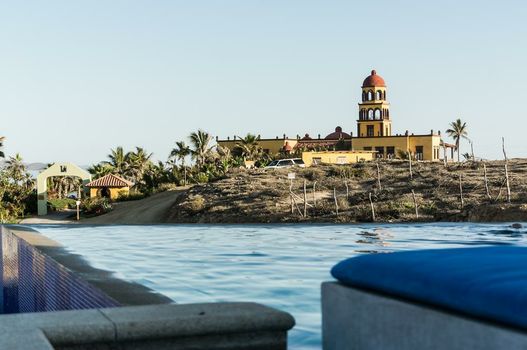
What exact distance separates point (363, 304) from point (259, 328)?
599 mm

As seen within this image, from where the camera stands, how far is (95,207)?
49.3 m

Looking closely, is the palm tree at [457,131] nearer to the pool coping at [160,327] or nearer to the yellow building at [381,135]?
the yellow building at [381,135]

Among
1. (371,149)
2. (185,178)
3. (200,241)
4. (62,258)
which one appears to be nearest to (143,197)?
(185,178)

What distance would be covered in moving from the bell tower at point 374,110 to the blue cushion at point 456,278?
75.0 m

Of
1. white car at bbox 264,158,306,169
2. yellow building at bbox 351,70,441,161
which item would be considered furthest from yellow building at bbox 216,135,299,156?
white car at bbox 264,158,306,169

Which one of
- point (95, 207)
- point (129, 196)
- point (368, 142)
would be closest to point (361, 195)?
point (95, 207)

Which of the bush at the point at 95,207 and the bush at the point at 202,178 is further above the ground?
the bush at the point at 202,178

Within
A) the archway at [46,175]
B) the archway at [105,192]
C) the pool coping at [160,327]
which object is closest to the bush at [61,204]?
the archway at [46,175]

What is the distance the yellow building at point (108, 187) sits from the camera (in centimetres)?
5431

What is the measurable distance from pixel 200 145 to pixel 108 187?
56.2 ft

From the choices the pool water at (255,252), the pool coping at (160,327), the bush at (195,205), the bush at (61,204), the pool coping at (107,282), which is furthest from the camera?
the bush at (61,204)

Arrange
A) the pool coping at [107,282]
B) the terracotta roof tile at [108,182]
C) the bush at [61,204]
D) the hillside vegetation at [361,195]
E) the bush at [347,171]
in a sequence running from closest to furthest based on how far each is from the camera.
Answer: the pool coping at [107,282]
the hillside vegetation at [361,195]
the bush at [347,171]
the bush at [61,204]
the terracotta roof tile at [108,182]

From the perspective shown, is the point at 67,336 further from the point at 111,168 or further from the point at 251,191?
the point at 111,168

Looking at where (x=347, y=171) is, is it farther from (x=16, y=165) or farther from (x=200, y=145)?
(x=16, y=165)
